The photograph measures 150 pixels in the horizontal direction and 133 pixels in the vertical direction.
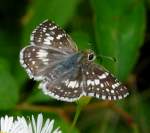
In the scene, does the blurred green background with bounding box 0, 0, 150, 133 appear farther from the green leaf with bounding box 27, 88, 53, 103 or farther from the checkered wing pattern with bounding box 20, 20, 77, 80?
the checkered wing pattern with bounding box 20, 20, 77, 80

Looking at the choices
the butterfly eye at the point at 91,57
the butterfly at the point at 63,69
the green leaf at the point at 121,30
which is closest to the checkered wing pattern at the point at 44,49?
the butterfly at the point at 63,69

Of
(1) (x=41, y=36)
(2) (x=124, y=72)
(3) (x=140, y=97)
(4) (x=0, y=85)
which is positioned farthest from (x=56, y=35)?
(3) (x=140, y=97)

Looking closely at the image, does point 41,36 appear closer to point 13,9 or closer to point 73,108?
point 73,108

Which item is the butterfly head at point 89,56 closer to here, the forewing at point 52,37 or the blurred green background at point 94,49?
the forewing at point 52,37

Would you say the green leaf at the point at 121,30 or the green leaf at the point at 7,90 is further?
the green leaf at the point at 121,30

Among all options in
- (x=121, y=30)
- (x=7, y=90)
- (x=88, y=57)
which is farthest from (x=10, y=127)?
(x=121, y=30)

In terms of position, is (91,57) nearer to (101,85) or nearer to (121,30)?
(101,85)

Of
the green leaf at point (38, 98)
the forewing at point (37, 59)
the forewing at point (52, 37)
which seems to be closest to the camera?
the forewing at point (37, 59)

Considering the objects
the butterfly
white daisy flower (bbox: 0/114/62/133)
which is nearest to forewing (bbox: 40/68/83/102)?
the butterfly
